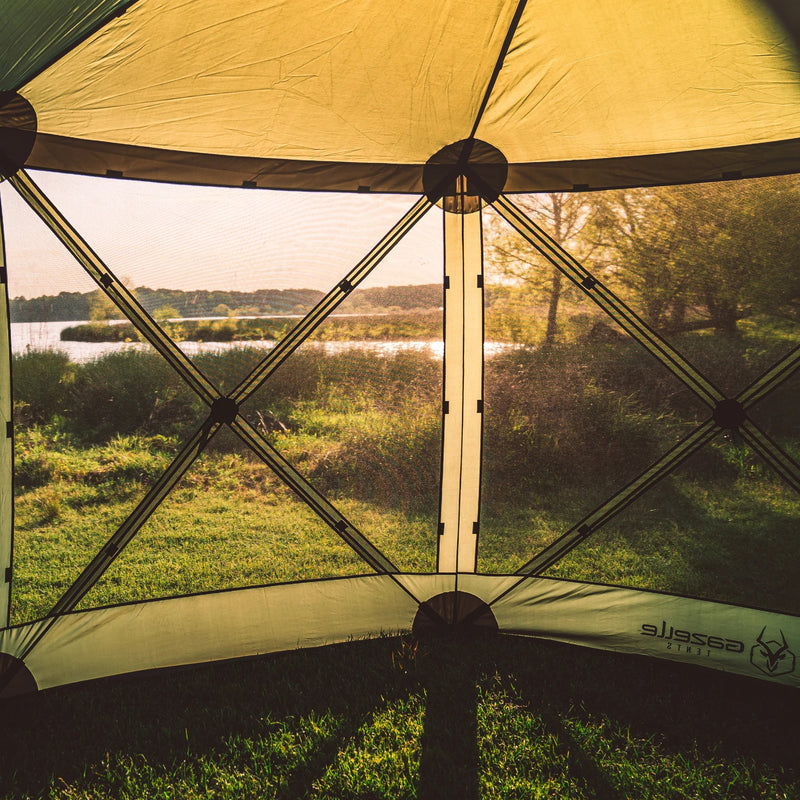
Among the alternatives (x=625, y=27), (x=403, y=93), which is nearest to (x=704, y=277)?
(x=625, y=27)

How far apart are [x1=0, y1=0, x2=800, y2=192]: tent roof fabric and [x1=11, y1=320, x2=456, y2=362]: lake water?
766 mm

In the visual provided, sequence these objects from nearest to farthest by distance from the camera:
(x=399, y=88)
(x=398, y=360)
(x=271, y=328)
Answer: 1. (x=399, y=88)
2. (x=271, y=328)
3. (x=398, y=360)

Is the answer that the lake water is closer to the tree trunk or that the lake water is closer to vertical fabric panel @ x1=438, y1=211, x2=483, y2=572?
vertical fabric panel @ x1=438, y1=211, x2=483, y2=572

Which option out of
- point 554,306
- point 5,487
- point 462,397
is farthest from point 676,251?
point 5,487

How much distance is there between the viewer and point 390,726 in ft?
8.74

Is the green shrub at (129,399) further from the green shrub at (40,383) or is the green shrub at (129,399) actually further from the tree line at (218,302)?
the tree line at (218,302)

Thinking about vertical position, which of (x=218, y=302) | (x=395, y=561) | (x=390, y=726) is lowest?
(x=390, y=726)

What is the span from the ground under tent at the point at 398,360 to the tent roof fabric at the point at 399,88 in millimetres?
18

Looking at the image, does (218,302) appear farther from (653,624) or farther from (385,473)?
(653,624)

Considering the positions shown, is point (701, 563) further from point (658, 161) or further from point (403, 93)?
point (403, 93)

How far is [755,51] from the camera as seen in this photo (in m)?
2.26

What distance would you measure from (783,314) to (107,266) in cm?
332

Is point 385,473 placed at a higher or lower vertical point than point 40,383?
lower

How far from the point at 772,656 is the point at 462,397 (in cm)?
203
